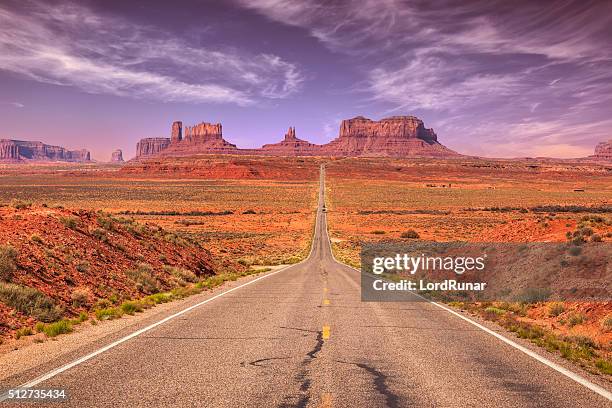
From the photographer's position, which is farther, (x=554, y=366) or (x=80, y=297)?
(x=80, y=297)

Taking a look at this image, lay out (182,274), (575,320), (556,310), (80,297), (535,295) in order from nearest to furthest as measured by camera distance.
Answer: (575,320) < (80,297) < (556,310) < (535,295) < (182,274)

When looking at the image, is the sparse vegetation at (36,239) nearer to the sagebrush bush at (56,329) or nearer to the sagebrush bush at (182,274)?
the sagebrush bush at (182,274)

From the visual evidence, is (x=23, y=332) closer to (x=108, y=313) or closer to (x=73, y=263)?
(x=108, y=313)

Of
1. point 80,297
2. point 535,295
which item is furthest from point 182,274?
point 535,295

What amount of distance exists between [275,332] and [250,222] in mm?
59588

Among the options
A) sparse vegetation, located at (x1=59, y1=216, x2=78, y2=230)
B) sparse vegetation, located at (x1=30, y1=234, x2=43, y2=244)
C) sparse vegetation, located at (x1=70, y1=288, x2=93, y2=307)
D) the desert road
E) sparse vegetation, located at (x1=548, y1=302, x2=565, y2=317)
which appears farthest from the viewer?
sparse vegetation, located at (x1=59, y1=216, x2=78, y2=230)

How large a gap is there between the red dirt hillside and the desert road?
3.65 m

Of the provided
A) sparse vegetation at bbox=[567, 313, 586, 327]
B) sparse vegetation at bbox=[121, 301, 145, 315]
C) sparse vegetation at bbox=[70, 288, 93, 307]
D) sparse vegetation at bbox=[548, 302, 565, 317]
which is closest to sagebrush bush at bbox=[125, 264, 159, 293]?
sparse vegetation at bbox=[70, 288, 93, 307]

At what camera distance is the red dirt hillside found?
1130 cm

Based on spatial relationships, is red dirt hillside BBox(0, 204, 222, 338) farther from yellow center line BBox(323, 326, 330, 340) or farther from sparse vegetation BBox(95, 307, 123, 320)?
yellow center line BBox(323, 326, 330, 340)

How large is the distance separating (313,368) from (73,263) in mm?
11328

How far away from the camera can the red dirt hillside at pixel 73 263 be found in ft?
37.1

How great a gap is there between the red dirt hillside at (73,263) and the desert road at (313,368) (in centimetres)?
365

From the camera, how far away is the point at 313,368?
6852 millimetres
